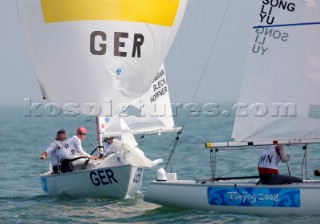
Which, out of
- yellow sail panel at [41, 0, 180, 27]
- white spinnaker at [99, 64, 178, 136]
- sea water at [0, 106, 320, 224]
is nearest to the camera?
sea water at [0, 106, 320, 224]

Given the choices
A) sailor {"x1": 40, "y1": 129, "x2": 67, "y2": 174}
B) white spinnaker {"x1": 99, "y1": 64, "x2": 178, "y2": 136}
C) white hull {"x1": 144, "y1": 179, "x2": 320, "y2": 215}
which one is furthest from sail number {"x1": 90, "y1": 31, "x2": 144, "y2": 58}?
white spinnaker {"x1": 99, "y1": 64, "x2": 178, "y2": 136}

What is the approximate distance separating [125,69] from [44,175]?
285 centimetres

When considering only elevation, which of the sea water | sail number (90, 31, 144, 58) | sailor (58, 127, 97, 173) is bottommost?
the sea water

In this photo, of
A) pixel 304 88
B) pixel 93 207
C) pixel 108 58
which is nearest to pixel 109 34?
pixel 108 58

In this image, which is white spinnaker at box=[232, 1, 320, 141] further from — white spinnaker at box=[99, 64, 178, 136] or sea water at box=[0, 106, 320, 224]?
white spinnaker at box=[99, 64, 178, 136]

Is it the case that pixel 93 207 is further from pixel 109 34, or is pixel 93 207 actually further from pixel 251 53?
pixel 251 53

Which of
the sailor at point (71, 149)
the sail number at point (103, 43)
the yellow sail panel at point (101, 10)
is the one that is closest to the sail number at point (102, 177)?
the sailor at point (71, 149)

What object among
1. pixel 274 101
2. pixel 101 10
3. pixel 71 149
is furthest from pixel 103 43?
pixel 274 101

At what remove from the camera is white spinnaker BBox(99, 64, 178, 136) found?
757 inches

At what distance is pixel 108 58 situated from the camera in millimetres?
15719

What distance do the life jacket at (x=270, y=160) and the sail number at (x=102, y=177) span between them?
3637 millimetres

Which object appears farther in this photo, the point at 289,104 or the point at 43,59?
the point at 43,59

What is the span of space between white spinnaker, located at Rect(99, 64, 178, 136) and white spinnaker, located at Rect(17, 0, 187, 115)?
3.27 meters

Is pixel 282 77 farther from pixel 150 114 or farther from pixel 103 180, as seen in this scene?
pixel 150 114
